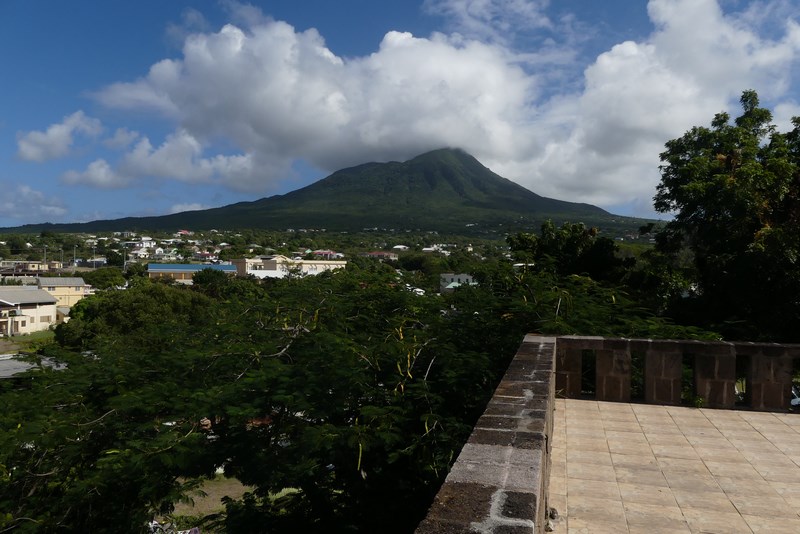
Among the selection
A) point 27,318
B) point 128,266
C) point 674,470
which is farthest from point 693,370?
point 128,266

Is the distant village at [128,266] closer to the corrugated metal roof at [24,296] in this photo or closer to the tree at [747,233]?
the corrugated metal roof at [24,296]

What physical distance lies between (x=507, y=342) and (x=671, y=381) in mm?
1753

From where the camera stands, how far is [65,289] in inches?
2441

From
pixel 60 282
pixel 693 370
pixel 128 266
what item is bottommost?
pixel 60 282

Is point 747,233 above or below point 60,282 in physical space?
above


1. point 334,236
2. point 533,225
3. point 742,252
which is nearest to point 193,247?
point 334,236

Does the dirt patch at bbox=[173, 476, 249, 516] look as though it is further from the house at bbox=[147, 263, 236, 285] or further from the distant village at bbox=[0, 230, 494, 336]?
the house at bbox=[147, 263, 236, 285]

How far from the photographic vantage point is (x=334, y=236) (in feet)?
497

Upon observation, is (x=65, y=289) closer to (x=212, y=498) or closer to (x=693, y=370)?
(x=212, y=498)

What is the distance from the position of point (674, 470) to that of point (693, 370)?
7.23ft

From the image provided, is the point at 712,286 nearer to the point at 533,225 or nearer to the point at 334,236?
A: the point at 533,225

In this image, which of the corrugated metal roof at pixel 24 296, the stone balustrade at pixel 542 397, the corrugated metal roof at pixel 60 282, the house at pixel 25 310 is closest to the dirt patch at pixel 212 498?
the stone balustrade at pixel 542 397

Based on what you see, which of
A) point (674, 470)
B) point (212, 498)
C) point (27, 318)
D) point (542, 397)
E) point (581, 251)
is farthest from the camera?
point (27, 318)

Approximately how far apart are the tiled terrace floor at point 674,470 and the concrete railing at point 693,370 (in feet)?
0.68
